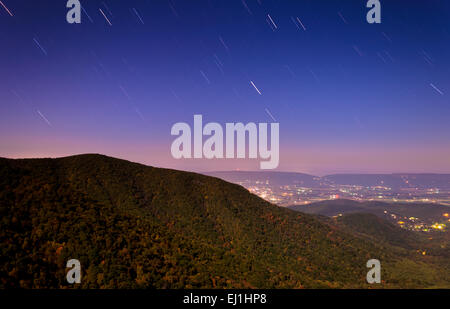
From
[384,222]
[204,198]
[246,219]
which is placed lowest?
[384,222]

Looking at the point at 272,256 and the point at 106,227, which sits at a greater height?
the point at 106,227

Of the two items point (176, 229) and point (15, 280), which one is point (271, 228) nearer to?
point (176, 229)
